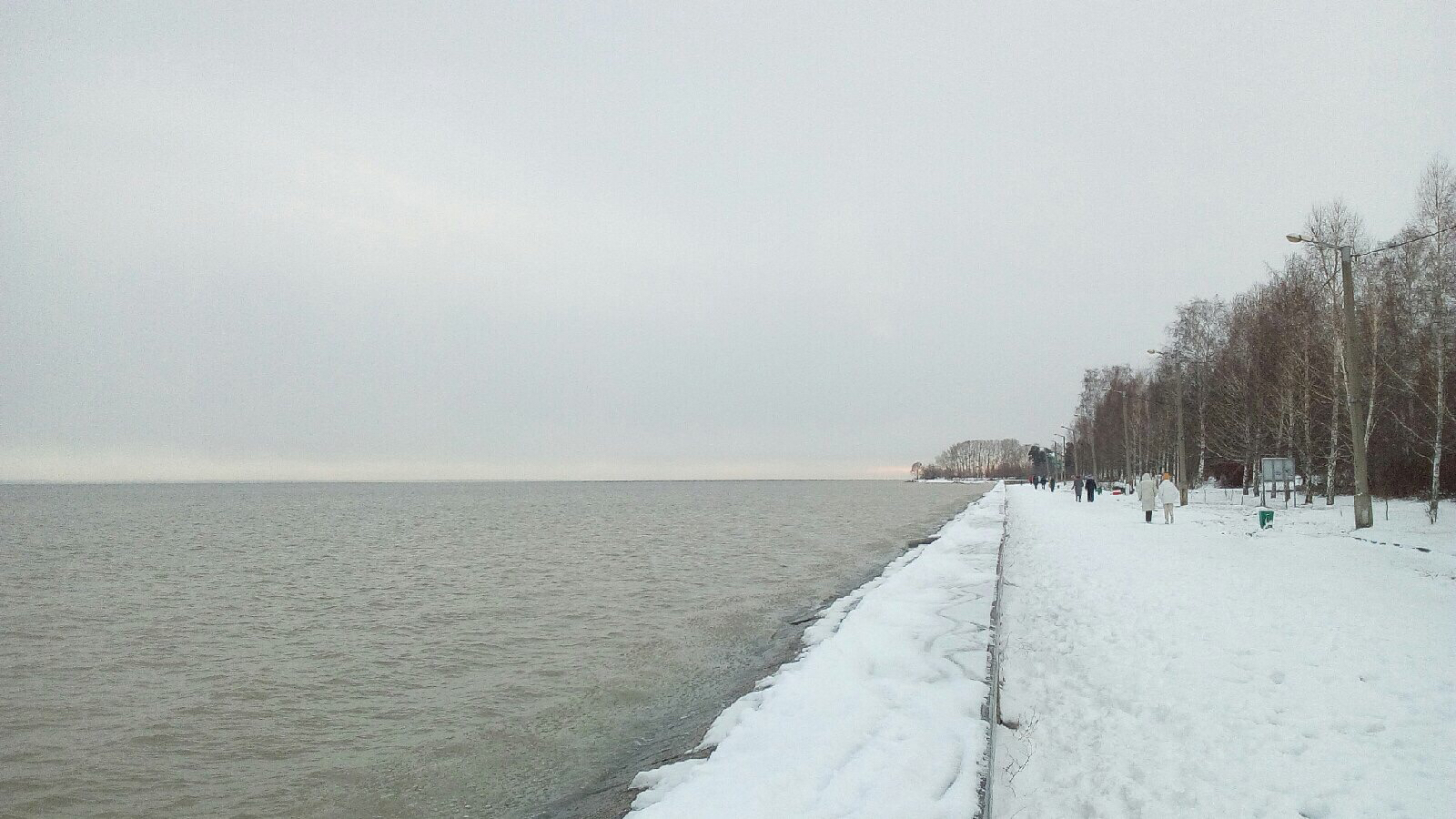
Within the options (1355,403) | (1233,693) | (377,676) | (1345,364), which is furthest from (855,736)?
(1345,364)

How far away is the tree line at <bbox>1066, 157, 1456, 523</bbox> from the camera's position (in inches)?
902

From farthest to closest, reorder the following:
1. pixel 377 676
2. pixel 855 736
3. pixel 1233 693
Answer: pixel 377 676
pixel 1233 693
pixel 855 736

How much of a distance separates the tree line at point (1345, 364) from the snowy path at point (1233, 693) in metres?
10.5

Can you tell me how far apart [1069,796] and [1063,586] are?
929 centimetres

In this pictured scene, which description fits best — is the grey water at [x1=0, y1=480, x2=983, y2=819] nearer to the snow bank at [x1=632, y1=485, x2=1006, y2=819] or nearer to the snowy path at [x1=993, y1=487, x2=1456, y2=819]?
the snow bank at [x1=632, y1=485, x2=1006, y2=819]

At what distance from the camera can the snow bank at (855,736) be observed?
545 centimetres

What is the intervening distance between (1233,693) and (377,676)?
1057 cm

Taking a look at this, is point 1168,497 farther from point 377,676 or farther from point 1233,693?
point 377,676

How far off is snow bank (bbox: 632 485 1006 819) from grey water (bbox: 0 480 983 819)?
0.78 meters

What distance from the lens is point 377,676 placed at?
36.1ft

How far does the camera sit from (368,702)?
973 cm

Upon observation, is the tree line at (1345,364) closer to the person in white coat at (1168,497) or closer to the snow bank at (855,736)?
the person in white coat at (1168,497)

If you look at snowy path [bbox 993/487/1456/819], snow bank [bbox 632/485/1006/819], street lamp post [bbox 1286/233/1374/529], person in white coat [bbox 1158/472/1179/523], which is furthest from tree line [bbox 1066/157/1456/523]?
snow bank [bbox 632/485/1006/819]

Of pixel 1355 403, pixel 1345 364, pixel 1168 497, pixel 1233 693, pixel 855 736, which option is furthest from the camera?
pixel 1168 497
